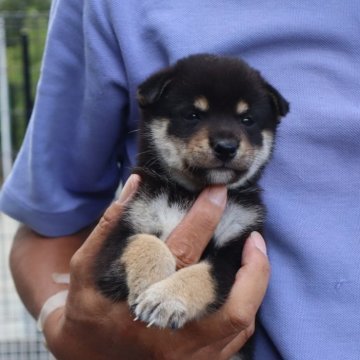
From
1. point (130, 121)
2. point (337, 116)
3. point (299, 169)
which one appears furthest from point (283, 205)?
point (130, 121)

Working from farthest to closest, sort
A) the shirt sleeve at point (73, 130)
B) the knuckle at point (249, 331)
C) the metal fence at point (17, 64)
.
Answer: the metal fence at point (17, 64) < the shirt sleeve at point (73, 130) < the knuckle at point (249, 331)

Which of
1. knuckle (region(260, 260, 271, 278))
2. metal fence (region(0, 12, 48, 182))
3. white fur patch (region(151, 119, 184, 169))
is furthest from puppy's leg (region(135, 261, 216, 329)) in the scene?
metal fence (region(0, 12, 48, 182))

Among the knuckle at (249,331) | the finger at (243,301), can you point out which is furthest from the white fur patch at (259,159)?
the knuckle at (249,331)

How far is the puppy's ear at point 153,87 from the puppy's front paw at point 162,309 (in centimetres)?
50

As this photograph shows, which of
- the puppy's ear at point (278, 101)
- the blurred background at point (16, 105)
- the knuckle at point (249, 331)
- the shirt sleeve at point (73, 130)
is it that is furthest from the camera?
the blurred background at point (16, 105)

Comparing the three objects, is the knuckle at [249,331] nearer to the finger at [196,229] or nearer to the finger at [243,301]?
the finger at [243,301]

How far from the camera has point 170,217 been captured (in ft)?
5.83

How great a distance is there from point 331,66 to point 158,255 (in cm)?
65

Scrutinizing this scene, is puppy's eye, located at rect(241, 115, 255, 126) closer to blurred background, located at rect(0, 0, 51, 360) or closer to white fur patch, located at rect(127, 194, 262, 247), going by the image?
white fur patch, located at rect(127, 194, 262, 247)

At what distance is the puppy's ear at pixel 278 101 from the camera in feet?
5.76

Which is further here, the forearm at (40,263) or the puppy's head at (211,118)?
the forearm at (40,263)

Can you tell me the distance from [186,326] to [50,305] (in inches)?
24.2

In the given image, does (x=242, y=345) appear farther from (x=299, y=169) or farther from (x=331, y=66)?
(x=331, y=66)

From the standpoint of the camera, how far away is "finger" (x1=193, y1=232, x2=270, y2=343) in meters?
1.55
